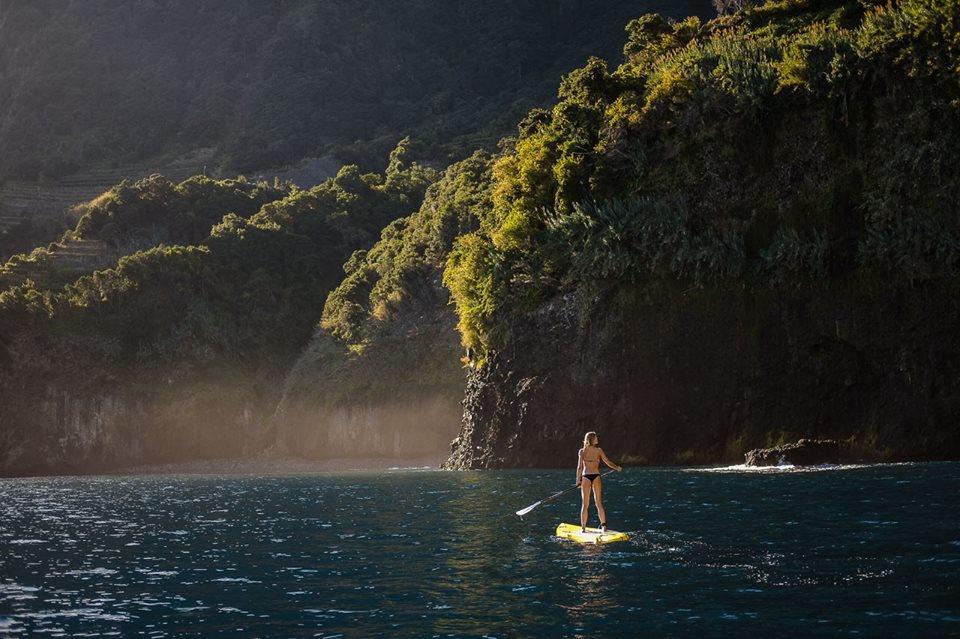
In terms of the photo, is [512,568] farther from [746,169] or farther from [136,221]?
[136,221]

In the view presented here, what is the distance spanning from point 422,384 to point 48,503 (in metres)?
40.3

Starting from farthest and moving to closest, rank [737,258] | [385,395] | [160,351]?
1. [160,351]
2. [385,395]
3. [737,258]

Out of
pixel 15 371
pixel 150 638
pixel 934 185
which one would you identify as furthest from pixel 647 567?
pixel 15 371

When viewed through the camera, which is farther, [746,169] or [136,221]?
[136,221]

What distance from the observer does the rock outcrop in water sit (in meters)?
44.7

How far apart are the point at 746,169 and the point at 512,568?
39.7 meters

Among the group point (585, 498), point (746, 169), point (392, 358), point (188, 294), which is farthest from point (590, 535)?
point (188, 294)

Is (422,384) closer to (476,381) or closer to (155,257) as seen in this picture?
(476,381)

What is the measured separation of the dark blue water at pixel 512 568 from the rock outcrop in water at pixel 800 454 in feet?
29.9

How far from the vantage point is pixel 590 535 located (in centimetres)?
2355

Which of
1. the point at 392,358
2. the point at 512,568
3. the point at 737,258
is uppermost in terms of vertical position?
the point at 737,258

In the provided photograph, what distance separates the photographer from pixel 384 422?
8312cm

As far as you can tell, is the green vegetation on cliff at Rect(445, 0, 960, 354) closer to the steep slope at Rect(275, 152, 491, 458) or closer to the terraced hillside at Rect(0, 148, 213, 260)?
the steep slope at Rect(275, 152, 491, 458)

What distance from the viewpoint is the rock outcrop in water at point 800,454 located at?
147ft
